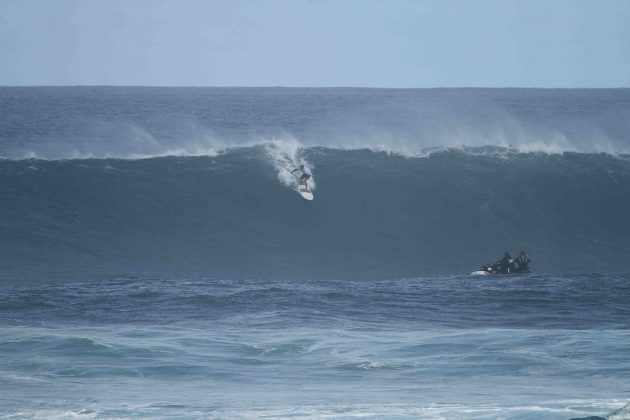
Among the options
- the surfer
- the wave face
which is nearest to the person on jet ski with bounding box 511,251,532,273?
the wave face

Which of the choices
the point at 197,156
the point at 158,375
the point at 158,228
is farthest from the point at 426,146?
the point at 158,375

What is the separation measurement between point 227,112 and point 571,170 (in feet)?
148

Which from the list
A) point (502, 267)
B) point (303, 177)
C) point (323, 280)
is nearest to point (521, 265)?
point (502, 267)

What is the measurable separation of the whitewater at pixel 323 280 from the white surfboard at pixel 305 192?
19 centimetres

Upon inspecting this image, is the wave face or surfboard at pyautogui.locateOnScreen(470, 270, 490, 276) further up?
the wave face

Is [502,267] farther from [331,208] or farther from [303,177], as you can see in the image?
[303,177]

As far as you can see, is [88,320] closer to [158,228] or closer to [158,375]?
[158,375]

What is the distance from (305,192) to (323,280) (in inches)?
267

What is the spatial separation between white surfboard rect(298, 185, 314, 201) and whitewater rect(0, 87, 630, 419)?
0.63 feet

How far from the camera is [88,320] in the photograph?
1661 cm

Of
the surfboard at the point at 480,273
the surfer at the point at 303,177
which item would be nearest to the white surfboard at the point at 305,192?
the surfer at the point at 303,177

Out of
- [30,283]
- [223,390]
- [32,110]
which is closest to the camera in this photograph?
[223,390]

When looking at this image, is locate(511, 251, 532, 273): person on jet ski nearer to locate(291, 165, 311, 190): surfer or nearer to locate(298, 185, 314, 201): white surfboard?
locate(298, 185, 314, 201): white surfboard

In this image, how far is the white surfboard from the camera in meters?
27.5
